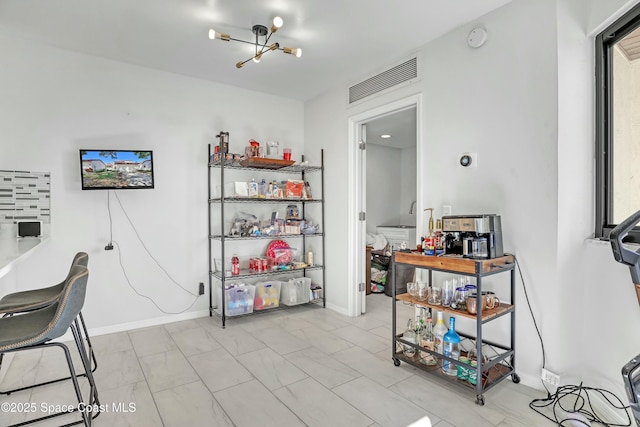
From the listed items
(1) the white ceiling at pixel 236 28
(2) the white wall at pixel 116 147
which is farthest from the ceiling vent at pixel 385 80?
(2) the white wall at pixel 116 147

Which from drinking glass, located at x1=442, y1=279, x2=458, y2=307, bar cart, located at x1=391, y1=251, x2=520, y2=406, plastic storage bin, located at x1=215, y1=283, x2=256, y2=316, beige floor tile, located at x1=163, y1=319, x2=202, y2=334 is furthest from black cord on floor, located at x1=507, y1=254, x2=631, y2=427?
beige floor tile, located at x1=163, y1=319, x2=202, y2=334

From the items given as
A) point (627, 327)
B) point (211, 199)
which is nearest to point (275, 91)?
point (211, 199)

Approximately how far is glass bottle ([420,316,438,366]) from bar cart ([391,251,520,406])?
26mm

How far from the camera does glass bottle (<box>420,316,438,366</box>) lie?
2.34 metres

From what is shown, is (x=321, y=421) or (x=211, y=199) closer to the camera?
(x=321, y=421)

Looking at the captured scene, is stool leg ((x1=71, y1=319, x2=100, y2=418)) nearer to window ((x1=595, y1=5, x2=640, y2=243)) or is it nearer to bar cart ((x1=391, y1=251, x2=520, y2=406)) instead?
bar cart ((x1=391, y1=251, x2=520, y2=406))

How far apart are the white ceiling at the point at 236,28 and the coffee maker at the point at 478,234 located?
1483mm

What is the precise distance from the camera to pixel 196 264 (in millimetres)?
3621

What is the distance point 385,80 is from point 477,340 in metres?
2.39

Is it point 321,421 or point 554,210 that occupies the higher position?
point 554,210

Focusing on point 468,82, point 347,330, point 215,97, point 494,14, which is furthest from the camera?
point 215,97

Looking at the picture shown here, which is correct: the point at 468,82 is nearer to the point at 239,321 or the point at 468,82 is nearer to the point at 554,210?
A: the point at 554,210

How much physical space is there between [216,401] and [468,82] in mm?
2786

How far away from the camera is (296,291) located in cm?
391
